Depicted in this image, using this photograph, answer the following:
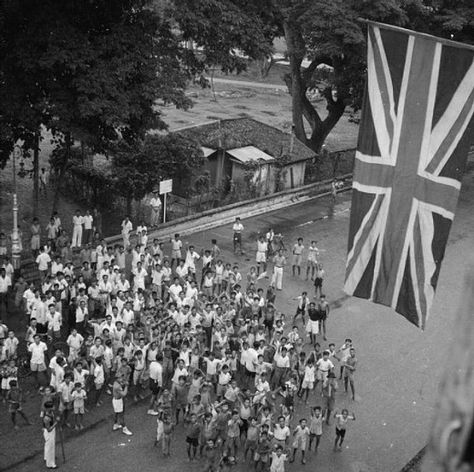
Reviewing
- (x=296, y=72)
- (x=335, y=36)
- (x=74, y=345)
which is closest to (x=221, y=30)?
(x=335, y=36)

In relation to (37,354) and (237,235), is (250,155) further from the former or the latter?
(37,354)

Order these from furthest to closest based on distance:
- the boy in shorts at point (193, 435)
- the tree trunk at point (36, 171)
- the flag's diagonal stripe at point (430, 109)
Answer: the tree trunk at point (36, 171) < the boy in shorts at point (193, 435) < the flag's diagonal stripe at point (430, 109)

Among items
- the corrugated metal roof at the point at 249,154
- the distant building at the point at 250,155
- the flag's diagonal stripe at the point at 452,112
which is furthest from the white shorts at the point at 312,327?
the corrugated metal roof at the point at 249,154

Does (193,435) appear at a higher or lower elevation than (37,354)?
lower

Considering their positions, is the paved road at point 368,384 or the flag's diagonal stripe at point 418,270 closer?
the flag's diagonal stripe at point 418,270

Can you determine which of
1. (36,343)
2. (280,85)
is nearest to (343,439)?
(36,343)

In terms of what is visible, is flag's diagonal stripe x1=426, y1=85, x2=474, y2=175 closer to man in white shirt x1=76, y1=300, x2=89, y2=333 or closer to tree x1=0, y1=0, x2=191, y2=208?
man in white shirt x1=76, y1=300, x2=89, y2=333

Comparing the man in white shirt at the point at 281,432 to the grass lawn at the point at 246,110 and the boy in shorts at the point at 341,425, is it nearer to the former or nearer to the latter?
the boy in shorts at the point at 341,425
